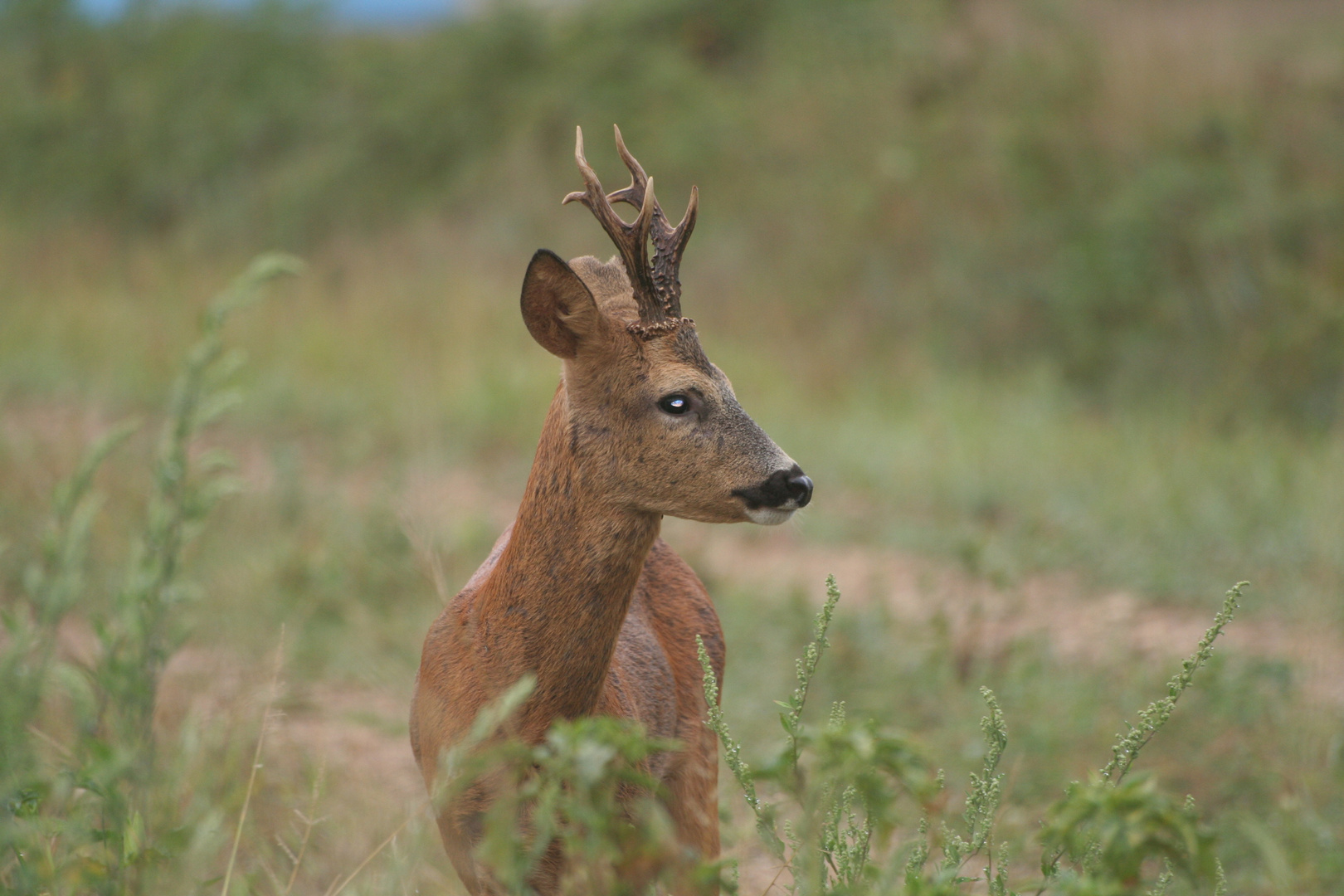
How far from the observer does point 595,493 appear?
2.68 m

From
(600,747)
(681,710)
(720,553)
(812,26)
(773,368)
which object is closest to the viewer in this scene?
(600,747)

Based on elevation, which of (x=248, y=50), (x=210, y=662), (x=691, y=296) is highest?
(x=248, y=50)

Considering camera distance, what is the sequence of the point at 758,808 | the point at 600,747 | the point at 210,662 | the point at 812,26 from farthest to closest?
the point at 812,26 < the point at 210,662 < the point at 758,808 < the point at 600,747

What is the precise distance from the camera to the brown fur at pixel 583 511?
2.62 meters

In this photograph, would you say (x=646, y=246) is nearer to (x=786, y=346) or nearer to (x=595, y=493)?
(x=595, y=493)

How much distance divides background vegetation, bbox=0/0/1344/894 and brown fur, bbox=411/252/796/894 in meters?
0.52

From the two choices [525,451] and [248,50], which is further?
[248,50]

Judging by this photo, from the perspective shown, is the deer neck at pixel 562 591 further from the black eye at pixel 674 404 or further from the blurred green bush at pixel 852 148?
the blurred green bush at pixel 852 148

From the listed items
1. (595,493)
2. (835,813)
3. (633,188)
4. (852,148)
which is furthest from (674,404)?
(852,148)

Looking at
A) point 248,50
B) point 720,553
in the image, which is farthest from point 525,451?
point 248,50

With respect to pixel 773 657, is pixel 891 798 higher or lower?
higher

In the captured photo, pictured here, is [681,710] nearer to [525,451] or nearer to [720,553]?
[720,553]

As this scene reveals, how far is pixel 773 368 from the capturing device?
34.8 feet

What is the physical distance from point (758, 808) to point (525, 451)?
6.63 metres
